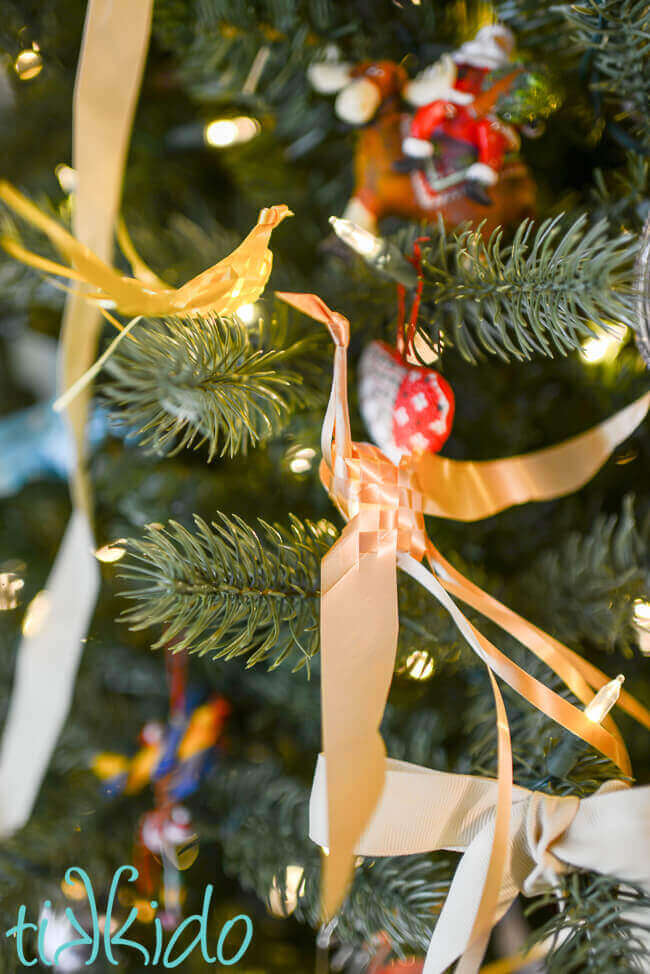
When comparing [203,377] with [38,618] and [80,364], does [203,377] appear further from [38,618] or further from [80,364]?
[38,618]

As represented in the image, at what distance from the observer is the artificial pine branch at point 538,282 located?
0.31 m

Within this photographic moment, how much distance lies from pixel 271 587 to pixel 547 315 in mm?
203

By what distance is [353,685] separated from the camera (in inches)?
11.6

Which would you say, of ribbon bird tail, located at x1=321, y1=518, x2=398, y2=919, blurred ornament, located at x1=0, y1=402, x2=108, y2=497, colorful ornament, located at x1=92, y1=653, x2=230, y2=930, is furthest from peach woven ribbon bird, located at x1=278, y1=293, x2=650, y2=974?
blurred ornament, located at x1=0, y1=402, x2=108, y2=497

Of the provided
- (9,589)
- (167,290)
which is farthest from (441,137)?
(9,589)

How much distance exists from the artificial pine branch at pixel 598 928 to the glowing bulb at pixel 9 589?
0.41 m

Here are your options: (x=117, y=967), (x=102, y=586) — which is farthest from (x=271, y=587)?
(x=117, y=967)

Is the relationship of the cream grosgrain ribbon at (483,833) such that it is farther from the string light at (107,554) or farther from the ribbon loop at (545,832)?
the string light at (107,554)

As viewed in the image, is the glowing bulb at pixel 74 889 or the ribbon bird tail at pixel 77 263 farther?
the glowing bulb at pixel 74 889

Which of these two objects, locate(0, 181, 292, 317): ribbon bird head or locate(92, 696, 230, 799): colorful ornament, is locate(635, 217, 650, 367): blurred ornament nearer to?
locate(0, 181, 292, 317): ribbon bird head

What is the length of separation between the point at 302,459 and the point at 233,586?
0.14 metres

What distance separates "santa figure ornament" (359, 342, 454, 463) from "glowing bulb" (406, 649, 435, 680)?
0.13 metres

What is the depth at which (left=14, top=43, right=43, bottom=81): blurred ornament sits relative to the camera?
446mm

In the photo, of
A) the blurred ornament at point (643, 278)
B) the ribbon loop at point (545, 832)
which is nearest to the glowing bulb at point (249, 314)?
the blurred ornament at point (643, 278)
